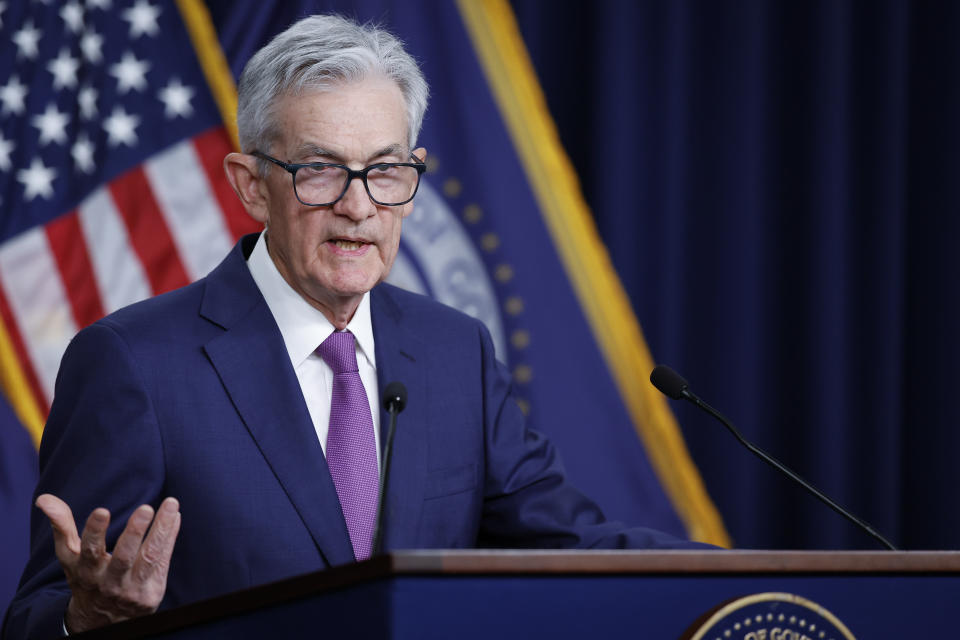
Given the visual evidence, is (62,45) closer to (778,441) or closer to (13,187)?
(13,187)

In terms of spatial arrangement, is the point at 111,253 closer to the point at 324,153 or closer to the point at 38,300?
the point at 38,300

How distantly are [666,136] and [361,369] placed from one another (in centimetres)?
201

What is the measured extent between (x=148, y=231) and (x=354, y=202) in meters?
1.40

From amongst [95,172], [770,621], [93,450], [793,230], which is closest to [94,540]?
[93,450]

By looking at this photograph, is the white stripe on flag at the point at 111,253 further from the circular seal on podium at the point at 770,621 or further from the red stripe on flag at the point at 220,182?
the circular seal on podium at the point at 770,621

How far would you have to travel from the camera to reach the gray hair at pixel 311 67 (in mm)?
1701

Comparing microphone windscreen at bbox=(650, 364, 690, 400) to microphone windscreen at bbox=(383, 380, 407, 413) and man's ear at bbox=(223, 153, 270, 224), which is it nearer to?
microphone windscreen at bbox=(383, 380, 407, 413)

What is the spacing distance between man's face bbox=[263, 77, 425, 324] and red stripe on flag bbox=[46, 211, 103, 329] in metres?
1.30

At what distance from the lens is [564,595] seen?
102 cm

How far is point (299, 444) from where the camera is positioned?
63.9 inches

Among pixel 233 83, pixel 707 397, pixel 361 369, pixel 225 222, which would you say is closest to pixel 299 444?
pixel 361 369

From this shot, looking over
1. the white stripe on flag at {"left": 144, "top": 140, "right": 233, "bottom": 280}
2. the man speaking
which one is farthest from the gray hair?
the white stripe on flag at {"left": 144, "top": 140, "right": 233, "bottom": 280}

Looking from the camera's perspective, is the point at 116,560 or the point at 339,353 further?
the point at 339,353

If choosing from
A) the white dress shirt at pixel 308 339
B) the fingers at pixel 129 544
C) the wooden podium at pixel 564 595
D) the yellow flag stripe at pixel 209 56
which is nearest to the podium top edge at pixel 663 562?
the wooden podium at pixel 564 595
